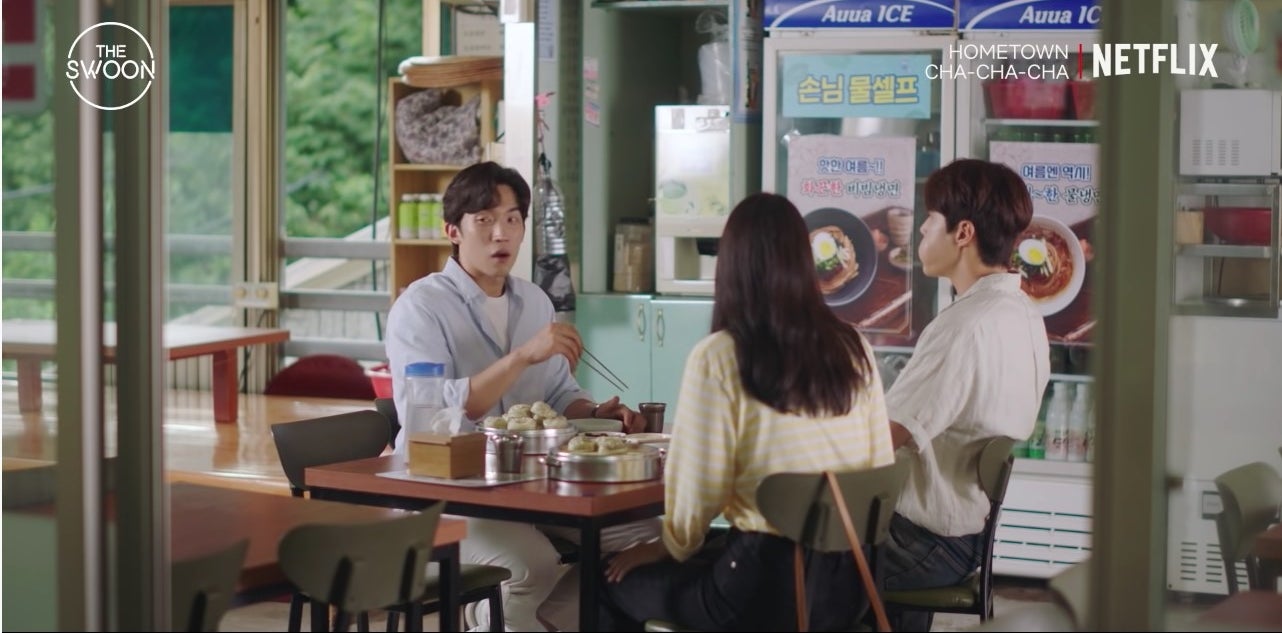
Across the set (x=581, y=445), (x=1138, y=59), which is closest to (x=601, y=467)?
(x=581, y=445)

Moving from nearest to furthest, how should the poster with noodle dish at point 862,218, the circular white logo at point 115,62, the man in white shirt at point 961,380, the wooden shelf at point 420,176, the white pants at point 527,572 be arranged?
the circular white logo at point 115,62 → the man in white shirt at point 961,380 → the white pants at point 527,572 → the poster with noodle dish at point 862,218 → the wooden shelf at point 420,176

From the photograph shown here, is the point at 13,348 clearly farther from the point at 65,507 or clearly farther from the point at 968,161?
the point at 968,161

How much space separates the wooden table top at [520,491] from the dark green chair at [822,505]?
1.13 feet

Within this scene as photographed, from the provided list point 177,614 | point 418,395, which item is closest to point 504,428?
point 418,395

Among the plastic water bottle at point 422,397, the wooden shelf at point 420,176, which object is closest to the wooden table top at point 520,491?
the plastic water bottle at point 422,397

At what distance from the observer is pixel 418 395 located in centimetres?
386

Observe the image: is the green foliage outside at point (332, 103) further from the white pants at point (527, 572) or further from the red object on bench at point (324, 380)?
the white pants at point (527, 572)

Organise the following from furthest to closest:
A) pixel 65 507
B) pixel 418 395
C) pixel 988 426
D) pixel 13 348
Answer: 1. pixel 418 395
2. pixel 988 426
3. pixel 13 348
4. pixel 65 507

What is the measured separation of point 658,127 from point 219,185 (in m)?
3.15

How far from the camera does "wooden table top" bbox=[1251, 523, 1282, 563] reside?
315 cm

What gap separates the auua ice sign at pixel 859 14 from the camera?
5.66 meters

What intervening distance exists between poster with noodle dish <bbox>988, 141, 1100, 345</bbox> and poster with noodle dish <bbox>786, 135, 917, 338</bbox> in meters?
0.38

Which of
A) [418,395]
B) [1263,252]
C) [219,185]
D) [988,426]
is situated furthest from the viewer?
[219,185]

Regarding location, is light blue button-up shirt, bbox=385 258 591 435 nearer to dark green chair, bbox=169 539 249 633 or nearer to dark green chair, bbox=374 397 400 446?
dark green chair, bbox=374 397 400 446
